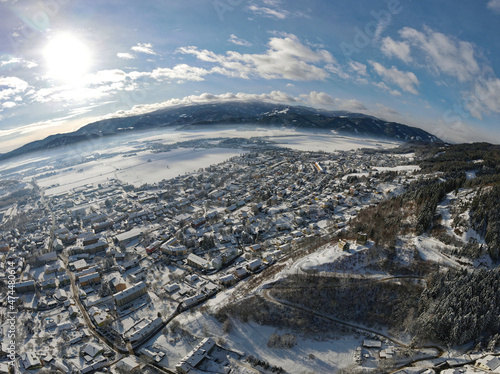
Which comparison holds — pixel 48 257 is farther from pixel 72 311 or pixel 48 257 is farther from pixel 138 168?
pixel 138 168

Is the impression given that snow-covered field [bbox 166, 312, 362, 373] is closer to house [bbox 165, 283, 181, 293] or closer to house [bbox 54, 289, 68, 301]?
house [bbox 165, 283, 181, 293]

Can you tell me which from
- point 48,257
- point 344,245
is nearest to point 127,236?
point 48,257

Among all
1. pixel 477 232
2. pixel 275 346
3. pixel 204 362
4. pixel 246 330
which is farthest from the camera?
pixel 477 232

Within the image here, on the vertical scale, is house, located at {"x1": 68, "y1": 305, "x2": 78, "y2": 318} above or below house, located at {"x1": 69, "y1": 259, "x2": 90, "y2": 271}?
below

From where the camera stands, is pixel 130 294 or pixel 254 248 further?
pixel 254 248

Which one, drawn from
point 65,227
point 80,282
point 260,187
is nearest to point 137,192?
point 65,227

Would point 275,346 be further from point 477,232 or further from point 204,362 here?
point 477,232
